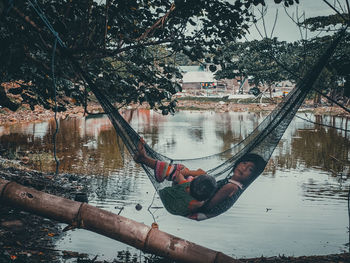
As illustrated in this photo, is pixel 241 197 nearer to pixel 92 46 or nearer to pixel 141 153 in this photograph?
pixel 141 153

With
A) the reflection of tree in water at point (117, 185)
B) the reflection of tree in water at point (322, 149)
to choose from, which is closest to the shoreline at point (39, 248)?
the reflection of tree in water at point (117, 185)

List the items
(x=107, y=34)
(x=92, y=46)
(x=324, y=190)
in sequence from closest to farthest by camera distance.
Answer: (x=92, y=46)
(x=107, y=34)
(x=324, y=190)

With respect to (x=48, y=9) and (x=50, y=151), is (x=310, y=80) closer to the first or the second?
(x=48, y=9)

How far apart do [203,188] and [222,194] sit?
0.54ft

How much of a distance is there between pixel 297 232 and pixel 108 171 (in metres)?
3.61

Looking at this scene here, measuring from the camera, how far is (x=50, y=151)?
8.59 m

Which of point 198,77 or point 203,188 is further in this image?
point 198,77

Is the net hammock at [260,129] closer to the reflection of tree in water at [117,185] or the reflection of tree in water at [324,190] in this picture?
the reflection of tree in water at [117,185]

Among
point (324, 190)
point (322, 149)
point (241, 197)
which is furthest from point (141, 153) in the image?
point (322, 149)

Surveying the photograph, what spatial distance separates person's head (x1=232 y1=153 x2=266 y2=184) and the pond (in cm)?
91

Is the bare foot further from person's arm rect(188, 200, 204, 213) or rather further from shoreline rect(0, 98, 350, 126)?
shoreline rect(0, 98, 350, 126)

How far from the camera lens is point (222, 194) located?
3.20 metres

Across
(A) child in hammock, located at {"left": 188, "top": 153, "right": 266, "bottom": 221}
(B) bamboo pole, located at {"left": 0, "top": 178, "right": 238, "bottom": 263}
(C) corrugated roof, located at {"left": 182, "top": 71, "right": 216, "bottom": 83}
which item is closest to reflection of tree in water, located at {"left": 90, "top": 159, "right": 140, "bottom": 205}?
(A) child in hammock, located at {"left": 188, "top": 153, "right": 266, "bottom": 221}

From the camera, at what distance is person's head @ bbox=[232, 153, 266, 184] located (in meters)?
3.17
